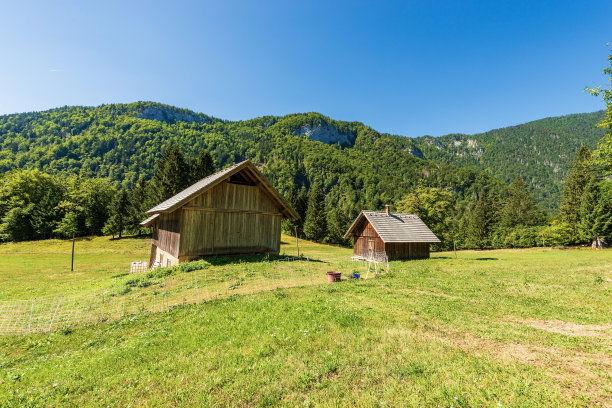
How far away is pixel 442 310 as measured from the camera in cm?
1025

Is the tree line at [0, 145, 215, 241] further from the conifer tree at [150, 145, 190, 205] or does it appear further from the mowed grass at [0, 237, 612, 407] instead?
the mowed grass at [0, 237, 612, 407]

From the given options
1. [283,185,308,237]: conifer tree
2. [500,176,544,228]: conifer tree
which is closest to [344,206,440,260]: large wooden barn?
[283,185,308,237]: conifer tree

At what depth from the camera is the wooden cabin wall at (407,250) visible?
31.5 metres

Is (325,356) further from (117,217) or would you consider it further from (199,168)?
(117,217)

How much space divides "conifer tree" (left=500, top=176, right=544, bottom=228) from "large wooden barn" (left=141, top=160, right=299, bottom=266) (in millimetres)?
82251

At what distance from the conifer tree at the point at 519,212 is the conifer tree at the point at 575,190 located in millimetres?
15397

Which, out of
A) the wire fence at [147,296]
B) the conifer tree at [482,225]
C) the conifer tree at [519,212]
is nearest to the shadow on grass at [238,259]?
the wire fence at [147,296]

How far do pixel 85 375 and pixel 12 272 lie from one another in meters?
33.0

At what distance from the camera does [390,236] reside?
30891 millimetres

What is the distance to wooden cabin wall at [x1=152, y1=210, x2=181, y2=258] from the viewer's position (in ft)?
65.5

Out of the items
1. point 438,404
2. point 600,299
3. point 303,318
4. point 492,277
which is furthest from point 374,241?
point 438,404

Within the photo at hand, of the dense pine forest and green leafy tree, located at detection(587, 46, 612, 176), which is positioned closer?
green leafy tree, located at detection(587, 46, 612, 176)

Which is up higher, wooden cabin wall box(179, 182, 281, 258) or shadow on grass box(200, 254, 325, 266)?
wooden cabin wall box(179, 182, 281, 258)

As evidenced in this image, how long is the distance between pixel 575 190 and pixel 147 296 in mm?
83527
